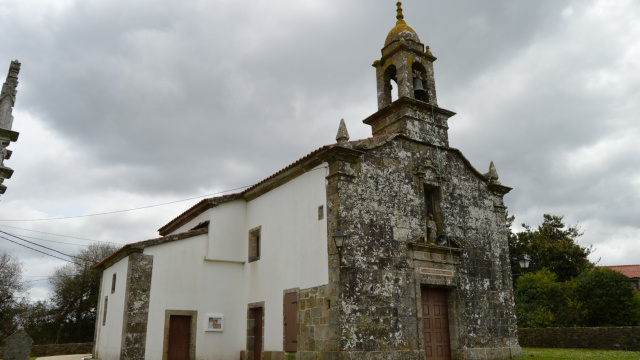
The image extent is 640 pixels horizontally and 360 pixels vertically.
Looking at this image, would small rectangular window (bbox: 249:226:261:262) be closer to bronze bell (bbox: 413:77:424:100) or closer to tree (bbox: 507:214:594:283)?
bronze bell (bbox: 413:77:424:100)

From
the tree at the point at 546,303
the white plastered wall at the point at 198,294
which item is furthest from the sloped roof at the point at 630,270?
the white plastered wall at the point at 198,294

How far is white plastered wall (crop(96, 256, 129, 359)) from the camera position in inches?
595

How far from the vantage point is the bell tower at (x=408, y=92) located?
1480 centimetres

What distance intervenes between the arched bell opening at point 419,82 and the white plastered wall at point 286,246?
186 inches

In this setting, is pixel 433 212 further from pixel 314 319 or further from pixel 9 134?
pixel 9 134

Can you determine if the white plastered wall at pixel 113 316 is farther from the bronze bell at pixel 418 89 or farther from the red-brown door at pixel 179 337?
the bronze bell at pixel 418 89

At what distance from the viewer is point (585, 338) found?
1900 cm

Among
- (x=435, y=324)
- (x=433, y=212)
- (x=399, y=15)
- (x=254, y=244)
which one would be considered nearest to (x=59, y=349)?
A: (x=254, y=244)

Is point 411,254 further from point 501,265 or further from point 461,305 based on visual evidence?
point 501,265

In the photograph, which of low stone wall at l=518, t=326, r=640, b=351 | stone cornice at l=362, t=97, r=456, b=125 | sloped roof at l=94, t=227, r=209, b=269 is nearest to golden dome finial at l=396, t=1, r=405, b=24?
stone cornice at l=362, t=97, r=456, b=125

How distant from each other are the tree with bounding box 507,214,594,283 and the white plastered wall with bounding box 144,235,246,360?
2462 centimetres

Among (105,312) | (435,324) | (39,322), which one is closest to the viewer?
(435,324)

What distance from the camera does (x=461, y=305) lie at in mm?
13594

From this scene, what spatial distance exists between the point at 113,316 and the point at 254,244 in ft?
17.7
